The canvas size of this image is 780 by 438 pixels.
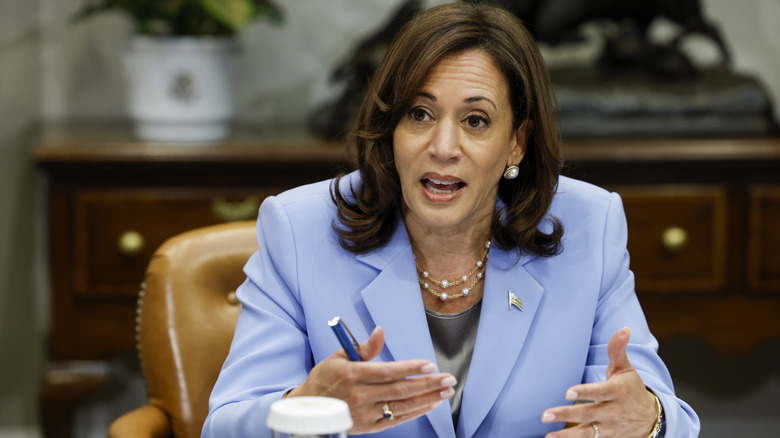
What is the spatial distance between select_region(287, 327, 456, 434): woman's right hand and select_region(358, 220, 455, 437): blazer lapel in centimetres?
28

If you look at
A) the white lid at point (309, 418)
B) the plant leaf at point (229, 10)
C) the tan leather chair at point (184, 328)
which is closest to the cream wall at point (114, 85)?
the plant leaf at point (229, 10)

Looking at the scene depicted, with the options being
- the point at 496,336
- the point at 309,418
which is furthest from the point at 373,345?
the point at 496,336

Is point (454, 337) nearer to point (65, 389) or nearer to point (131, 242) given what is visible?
point (131, 242)

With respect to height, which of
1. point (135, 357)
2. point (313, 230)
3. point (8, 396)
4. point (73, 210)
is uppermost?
point (313, 230)

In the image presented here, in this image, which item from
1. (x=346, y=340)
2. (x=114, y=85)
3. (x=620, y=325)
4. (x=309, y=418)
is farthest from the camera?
(x=114, y=85)

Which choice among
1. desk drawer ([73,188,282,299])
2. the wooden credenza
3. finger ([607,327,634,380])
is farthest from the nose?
desk drawer ([73,188,282,299])

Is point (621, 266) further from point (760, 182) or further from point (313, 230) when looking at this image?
point (760, 182)

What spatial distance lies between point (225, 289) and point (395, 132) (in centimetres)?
54

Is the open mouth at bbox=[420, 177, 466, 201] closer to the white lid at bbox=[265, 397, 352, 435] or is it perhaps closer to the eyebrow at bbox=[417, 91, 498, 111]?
the eyebrow at bbox=[417, 91, 498, 111]

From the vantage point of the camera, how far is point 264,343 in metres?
1.65

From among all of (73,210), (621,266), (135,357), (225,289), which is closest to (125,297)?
(73,210)

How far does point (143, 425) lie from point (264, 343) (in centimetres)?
36

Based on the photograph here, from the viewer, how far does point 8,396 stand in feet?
11.6

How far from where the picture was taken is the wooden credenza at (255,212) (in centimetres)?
279
